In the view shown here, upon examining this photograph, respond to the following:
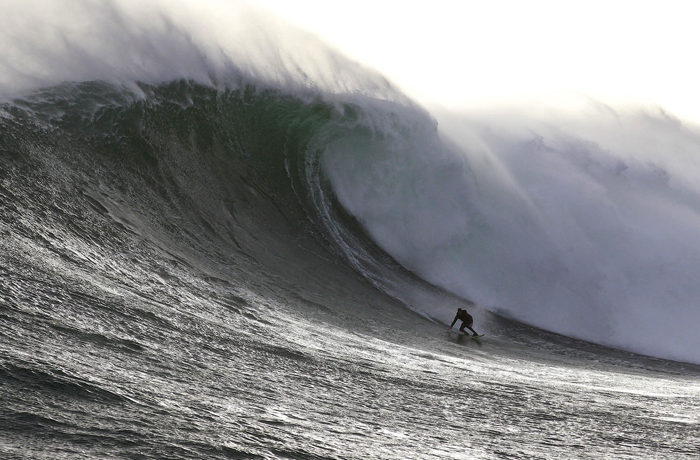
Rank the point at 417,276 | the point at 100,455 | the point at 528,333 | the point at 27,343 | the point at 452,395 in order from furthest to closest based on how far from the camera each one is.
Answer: the point at 417,276 < the point at 528,333 < the point at 452,395 < the point at 27,343 < the point at 100,455

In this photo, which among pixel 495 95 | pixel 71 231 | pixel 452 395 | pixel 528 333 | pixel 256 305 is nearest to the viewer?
pixel 452 395

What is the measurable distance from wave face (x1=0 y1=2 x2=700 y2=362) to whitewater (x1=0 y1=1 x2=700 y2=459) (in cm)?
5

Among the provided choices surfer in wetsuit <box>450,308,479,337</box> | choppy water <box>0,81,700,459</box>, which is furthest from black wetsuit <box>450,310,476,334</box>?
choppy water <box>0,81,700,459</box>

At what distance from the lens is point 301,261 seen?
10.4m

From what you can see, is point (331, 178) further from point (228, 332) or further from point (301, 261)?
point (228, 332)

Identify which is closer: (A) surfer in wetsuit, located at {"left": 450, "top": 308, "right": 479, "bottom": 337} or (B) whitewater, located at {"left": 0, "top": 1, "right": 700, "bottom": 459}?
(B) whitewater, located at {"left": 0, "top": 1, "right": 700, "bottom": 459}

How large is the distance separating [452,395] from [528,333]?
21.9 feet

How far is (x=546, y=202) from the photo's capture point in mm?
15359

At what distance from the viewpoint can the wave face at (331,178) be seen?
9.27 m

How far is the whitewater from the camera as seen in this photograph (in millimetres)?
3707

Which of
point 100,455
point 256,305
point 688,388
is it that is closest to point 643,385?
point 688,388

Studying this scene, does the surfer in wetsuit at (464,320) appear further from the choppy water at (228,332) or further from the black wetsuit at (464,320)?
the choppy water at (228,332)

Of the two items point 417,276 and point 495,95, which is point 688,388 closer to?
point 417,276

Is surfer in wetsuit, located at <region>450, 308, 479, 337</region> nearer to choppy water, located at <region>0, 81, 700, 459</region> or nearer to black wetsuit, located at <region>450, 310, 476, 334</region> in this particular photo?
black wetsuit, located at <region>450, 310, 476, 334</region>
